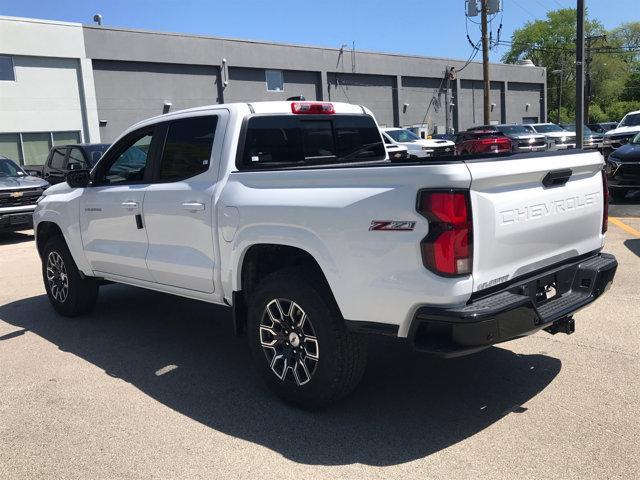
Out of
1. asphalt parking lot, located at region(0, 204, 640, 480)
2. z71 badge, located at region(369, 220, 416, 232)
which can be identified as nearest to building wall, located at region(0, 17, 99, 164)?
asphalt parking lot, located at region(0, 204, 640, 480)

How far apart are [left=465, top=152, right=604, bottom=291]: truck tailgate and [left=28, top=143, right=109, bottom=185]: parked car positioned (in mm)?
12163

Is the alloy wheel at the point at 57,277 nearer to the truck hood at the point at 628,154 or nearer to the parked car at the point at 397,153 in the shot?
the parked car at the point at 397,153

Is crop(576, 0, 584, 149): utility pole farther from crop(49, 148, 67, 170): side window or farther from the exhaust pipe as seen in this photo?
crop(49, 148, 67, 170): side window

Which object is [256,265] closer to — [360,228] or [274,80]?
[360,228]

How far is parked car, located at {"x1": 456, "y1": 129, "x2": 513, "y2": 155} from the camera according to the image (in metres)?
21.0

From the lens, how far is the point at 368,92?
39594 mm

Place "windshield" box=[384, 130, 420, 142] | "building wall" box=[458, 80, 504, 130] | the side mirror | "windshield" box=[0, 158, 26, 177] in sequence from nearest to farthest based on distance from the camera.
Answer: the side mirror → "windshield" box=[0, 158, 26, 177] → "windshield" box=[384, 130, 420, 142] → "building wall" box=[458, 80, 504, 130]

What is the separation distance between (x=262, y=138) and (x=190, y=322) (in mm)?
2389

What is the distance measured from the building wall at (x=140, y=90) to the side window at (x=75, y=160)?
13.7 m

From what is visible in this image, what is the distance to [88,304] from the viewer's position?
20.9 feet

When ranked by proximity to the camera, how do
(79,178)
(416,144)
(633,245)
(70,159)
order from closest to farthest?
(79,178)
(633,245)
(70,159)
(416,144)

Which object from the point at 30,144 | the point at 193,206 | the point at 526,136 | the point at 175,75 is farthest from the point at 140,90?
the point at 193,206

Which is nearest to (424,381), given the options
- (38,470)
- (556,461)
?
(556,461)

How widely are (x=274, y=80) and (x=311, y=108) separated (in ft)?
100
